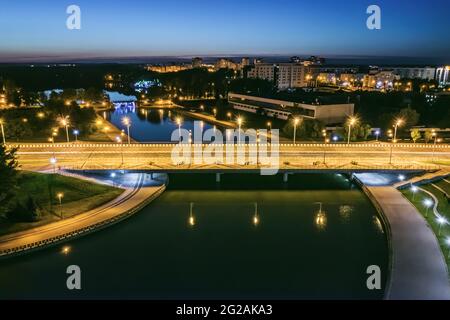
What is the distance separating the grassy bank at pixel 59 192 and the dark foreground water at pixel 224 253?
3.12 meters

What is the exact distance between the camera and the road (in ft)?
102

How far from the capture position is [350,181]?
3375cm

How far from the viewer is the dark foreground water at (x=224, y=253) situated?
18.3 metres

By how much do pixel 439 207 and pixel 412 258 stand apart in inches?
345

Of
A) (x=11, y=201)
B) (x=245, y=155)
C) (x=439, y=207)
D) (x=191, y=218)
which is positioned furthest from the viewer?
(x=245, y=155)

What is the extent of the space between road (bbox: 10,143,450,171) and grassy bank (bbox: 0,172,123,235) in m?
2.50

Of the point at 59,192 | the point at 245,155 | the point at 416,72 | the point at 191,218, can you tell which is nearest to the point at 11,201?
the point at 59,192

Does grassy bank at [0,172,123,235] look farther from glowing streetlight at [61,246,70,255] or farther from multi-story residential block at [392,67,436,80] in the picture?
multi-story residential block at [392,67,436,80]

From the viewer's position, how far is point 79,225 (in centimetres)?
Answer: 2367

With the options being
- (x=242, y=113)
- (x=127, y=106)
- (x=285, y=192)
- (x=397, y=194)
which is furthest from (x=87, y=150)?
(x=127, y=106)

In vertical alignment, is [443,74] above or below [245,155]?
above

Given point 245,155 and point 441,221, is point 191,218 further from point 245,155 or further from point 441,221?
point 441,221

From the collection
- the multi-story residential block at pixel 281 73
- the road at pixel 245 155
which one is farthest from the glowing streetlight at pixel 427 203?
the multi-story residential block at pixel 281 73
